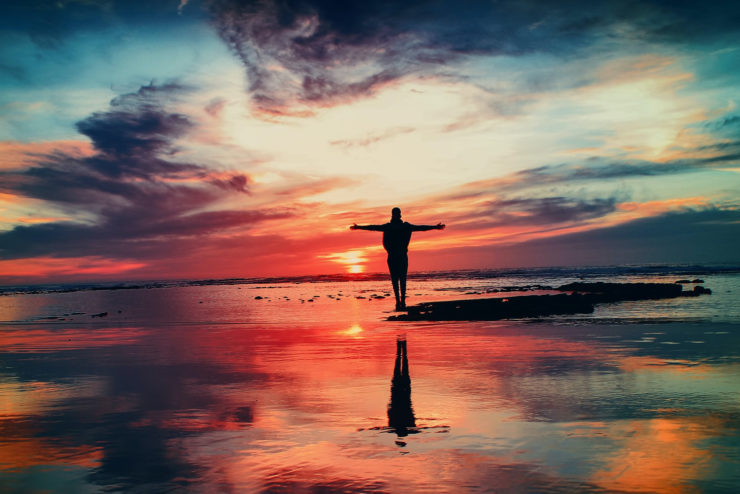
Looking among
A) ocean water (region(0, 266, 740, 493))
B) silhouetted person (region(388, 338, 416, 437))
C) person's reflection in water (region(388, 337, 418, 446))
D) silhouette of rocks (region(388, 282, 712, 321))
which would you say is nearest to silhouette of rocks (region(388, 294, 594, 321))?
silhouette of rocks (region(388, 282, 712, 321))

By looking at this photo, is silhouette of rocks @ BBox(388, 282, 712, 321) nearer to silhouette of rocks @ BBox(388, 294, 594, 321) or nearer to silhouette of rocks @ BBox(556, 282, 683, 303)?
silhouette of rocks @ BBox(388, 294, 594, 321)

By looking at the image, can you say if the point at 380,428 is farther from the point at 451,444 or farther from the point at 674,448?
the point at 674,448

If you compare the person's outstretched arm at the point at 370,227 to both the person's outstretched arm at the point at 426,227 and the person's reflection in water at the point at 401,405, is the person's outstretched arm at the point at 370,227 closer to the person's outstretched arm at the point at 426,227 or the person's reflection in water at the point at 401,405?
the person's outstretched arm at the point at 426,227

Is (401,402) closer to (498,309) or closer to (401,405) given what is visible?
(401,405)

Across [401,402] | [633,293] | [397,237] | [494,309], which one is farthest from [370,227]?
[633,293]

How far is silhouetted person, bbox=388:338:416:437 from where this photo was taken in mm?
6043

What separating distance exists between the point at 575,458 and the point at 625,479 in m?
0.52

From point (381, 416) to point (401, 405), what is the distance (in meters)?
0.58

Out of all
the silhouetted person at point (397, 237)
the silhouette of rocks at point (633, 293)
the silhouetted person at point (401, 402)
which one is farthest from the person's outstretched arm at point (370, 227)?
the silhouette of rocks at point (633, 293)

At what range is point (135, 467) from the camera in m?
4.93

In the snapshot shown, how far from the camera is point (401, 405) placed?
6.96 m

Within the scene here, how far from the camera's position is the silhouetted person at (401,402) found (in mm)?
6043

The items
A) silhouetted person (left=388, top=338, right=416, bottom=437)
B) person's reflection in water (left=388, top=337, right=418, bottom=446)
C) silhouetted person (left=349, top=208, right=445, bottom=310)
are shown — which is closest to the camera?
person's reflection in water (left=388, top=337, right=418, bottom=446)

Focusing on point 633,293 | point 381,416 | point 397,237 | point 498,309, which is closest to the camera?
point 381,416
